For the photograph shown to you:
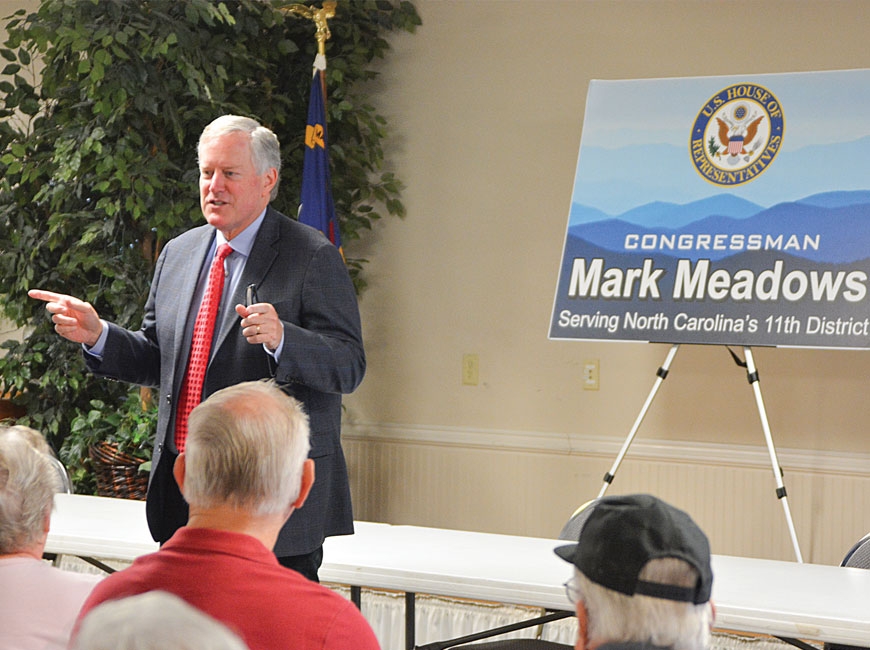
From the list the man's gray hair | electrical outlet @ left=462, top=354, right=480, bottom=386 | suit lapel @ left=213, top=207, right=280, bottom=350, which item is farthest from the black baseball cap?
electrical outlet @ left=462, top=354, right=480, bottom=386

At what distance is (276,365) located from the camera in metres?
2.08

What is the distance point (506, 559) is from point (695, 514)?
2078mm

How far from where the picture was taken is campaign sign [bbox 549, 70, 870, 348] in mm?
3309

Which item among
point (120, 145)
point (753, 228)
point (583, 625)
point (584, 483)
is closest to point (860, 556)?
point (753, 228)

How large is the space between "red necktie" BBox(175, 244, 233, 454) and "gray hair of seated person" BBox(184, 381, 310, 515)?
0.77 metres

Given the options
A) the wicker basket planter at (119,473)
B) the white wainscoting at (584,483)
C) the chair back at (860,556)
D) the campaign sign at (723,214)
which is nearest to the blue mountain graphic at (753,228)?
the campaign sign at (723,214)

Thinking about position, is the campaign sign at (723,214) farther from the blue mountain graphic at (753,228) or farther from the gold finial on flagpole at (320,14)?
the gold finial on flagpole at (320,14)

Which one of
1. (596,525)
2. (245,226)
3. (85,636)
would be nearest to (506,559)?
(245,226)

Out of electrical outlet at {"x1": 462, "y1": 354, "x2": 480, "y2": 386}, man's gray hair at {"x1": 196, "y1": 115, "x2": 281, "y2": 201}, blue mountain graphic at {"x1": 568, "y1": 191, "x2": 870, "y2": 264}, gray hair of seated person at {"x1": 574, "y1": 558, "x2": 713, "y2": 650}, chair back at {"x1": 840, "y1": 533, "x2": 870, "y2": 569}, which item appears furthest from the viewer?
electrical outlet at {"x1": 462, "y1": 354, "x2": 480, "y2": 386}

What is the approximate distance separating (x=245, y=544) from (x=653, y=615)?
55 cm

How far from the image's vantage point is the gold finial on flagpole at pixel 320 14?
430 centimetres

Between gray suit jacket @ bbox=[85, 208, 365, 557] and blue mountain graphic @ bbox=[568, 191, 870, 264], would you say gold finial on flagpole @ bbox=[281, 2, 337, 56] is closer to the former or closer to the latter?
blue mountain graphic @ bbox=[568, 191, 870, 264]

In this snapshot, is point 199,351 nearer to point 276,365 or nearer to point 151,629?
point 276,365

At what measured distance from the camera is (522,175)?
14.7 ft
